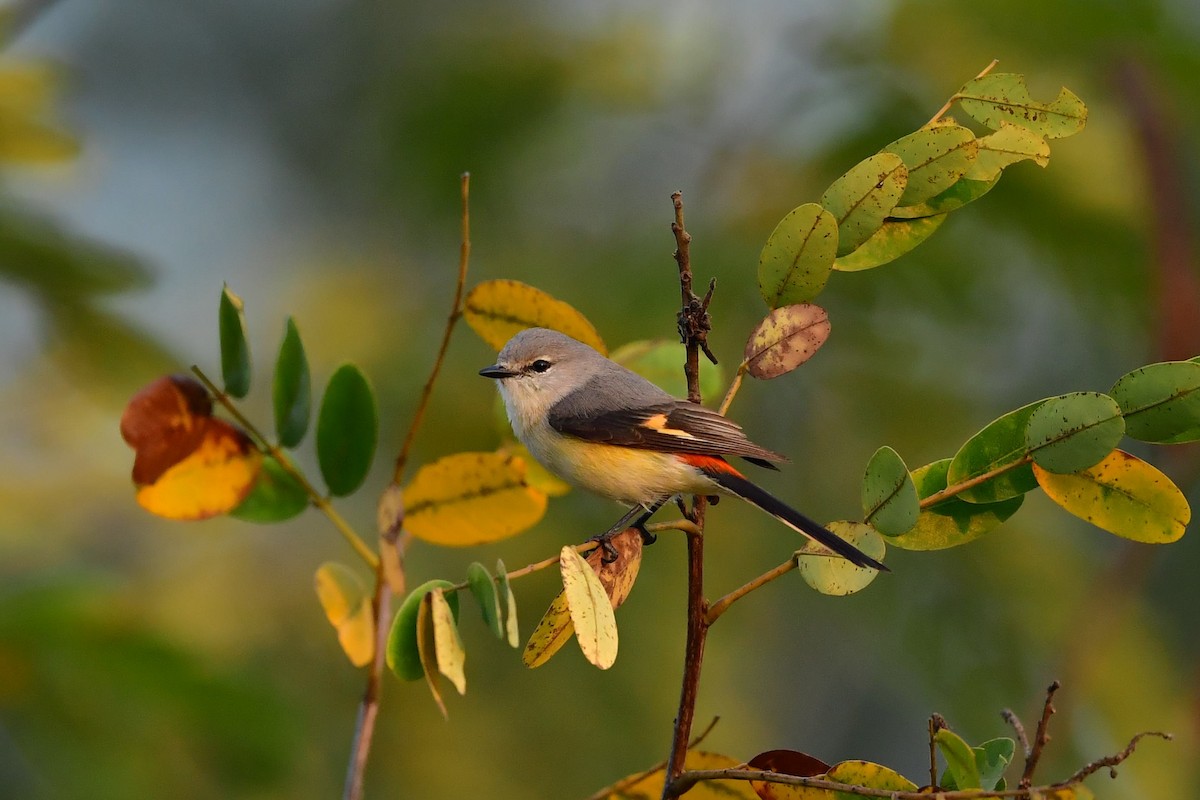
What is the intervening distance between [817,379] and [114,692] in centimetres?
203

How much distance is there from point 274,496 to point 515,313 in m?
0.43

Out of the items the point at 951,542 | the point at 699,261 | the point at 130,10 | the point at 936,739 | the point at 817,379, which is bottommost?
the point at 936,739

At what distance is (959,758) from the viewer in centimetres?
→ 113

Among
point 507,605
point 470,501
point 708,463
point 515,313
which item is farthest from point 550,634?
point 708,463

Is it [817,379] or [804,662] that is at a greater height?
[817,379]

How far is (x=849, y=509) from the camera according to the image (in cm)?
321

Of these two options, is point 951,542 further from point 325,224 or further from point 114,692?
point 325,224

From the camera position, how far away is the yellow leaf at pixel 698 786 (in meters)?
1.37

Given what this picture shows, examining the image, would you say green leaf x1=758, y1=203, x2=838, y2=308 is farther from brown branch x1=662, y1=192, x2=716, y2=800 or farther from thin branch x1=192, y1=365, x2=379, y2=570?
thin branch x1=192, y1=365, x2=379, y2=570

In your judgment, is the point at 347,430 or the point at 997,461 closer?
the point at 997,461

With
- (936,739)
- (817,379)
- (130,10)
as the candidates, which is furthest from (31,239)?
(130,10)

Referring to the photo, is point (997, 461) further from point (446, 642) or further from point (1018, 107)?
point (446, 642)

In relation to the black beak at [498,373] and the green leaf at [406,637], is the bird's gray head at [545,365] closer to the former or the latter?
the black beak at [498,373]

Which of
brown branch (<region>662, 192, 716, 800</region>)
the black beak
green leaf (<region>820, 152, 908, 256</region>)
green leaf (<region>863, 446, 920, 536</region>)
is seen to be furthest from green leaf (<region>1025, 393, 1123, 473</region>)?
the black beak
